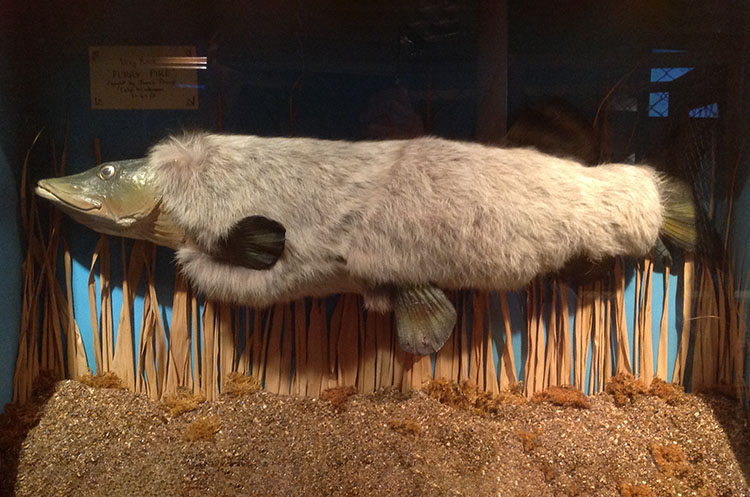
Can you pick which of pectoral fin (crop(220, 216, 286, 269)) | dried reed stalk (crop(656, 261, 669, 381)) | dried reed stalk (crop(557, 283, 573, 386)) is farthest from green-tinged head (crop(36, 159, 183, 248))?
dried reed stalk (crop(656, 261, 669, 381))

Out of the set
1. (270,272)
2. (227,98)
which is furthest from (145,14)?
(270,272)

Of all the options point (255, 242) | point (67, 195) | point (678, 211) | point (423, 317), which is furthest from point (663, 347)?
point (67, 195)

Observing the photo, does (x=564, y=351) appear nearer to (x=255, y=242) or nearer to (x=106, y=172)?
(x=255, y=242)

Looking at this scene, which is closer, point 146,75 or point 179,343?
point 146,75

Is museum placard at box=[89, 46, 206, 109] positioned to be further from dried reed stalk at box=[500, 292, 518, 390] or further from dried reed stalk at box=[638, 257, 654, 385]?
dried reed stalk at box=[638, 257, 654, 385]

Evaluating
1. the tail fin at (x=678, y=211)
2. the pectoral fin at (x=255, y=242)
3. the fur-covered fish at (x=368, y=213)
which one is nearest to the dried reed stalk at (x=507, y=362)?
the fur-covered fish at (x=368, y=213)

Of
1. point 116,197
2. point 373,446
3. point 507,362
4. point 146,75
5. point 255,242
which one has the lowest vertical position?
point 373,446

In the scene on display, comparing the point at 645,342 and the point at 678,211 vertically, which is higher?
the point at 678,211

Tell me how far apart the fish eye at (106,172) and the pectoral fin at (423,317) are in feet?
2.33

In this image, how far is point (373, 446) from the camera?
3.87 ft

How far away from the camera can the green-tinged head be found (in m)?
1.12

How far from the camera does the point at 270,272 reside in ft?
3.67

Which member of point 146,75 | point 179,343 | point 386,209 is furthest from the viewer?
point 179,343

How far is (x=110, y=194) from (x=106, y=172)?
0.05 metres
